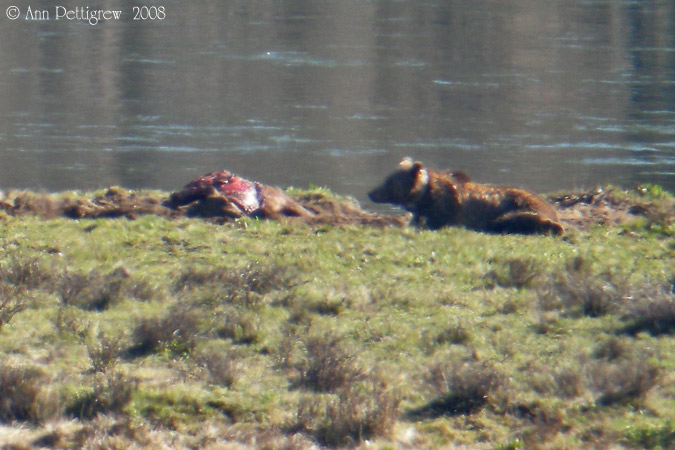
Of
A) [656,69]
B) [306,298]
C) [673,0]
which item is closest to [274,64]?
[656,69]

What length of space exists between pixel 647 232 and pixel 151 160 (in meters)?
12.7

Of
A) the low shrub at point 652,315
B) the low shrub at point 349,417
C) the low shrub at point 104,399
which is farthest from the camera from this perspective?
the low shrub at point 652,315

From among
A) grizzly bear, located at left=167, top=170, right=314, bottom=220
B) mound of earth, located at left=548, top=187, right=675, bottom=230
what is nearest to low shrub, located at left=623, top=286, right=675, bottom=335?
mound of earth, located at left=548, top=187, right=675, bottom=230

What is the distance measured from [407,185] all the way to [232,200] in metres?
2.03

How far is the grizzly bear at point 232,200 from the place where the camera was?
36.9 feet

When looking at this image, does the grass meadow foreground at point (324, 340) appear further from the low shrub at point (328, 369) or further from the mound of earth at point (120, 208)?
the mound of earth at point (120, 208)

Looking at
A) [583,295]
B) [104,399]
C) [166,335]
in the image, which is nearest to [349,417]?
[104,399]

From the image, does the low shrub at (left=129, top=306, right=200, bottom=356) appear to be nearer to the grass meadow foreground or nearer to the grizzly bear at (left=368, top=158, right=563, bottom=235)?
the grass meadow foreground

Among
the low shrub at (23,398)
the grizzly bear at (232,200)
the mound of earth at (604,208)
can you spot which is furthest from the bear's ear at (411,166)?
the low shrub at (23,398)

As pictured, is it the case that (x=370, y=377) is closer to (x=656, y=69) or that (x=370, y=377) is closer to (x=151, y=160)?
(x=151, y=160)

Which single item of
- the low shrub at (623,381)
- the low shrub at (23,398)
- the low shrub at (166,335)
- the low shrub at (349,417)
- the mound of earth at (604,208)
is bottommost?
the mound of earth at (604,208)

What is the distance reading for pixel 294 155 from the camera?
2227 centimetres

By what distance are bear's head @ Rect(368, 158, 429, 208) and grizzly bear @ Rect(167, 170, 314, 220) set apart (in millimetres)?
970

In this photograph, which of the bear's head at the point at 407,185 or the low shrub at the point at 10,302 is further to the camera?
the bear's head at the point at 407,185
